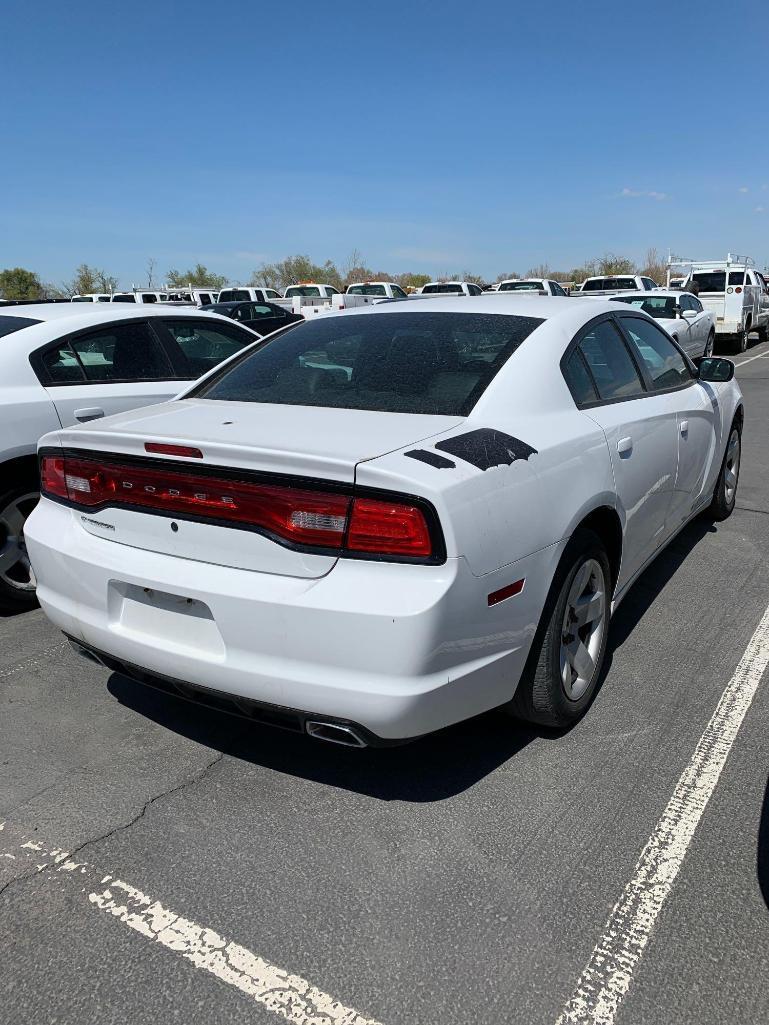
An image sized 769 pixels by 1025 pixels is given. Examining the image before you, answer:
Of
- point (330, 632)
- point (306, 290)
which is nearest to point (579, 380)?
point (330, 632)

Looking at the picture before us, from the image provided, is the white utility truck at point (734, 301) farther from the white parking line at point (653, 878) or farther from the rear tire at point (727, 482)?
the white parking line at point (653, 878)

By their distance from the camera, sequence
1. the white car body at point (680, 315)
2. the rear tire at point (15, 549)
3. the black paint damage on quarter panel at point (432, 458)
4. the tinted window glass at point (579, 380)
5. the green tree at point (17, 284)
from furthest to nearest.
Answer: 1. the green tree at point (17, 284)
2. the white car body at point (680, 315)
3. the rear tire at point (15, 549)
4. the tinted window glass at point (579, 380)
5. the black paint damage on quarter panel at point (432, 458)

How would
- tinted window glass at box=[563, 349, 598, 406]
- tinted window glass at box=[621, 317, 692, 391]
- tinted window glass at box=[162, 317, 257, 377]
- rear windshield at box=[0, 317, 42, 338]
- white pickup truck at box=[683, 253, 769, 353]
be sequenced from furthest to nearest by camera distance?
1. white pickup truck at box=[683, 253, 769, 353]
2. tinted window glass at box=[162, 317, 257, 377]
3. rear windshield at box=[0, 317, 42, 338]
4. tinted window glass at box=[621, 317, 692, 391]
5. tinted window glass at box=[563, 349, 598, 406]

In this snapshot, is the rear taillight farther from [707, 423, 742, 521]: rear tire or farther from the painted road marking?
[707, 423, 742, 521]: rear tire

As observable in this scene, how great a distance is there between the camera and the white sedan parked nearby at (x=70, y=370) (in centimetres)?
443

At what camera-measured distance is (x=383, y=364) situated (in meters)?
3.35

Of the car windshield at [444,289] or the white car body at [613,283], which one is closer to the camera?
the white car body at [613,283]

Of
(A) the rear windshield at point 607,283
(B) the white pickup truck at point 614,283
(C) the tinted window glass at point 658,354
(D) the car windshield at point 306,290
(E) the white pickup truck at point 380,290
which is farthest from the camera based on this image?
(D) the car windshield at point 306,290

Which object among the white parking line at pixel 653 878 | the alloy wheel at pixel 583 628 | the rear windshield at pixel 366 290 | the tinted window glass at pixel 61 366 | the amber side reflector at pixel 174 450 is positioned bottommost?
the white parking line at pixel 653 878

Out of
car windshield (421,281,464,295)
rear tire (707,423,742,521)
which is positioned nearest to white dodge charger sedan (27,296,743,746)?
rear tire (707,423,742,521)

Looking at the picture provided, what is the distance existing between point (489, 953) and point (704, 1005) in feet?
1.70

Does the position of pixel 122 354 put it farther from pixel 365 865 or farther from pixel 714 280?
pixel 714 280

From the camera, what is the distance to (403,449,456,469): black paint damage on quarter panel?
2.47 meters

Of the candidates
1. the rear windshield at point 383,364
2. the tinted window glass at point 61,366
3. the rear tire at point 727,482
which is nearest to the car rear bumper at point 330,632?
the rear windshield at point 383,364
